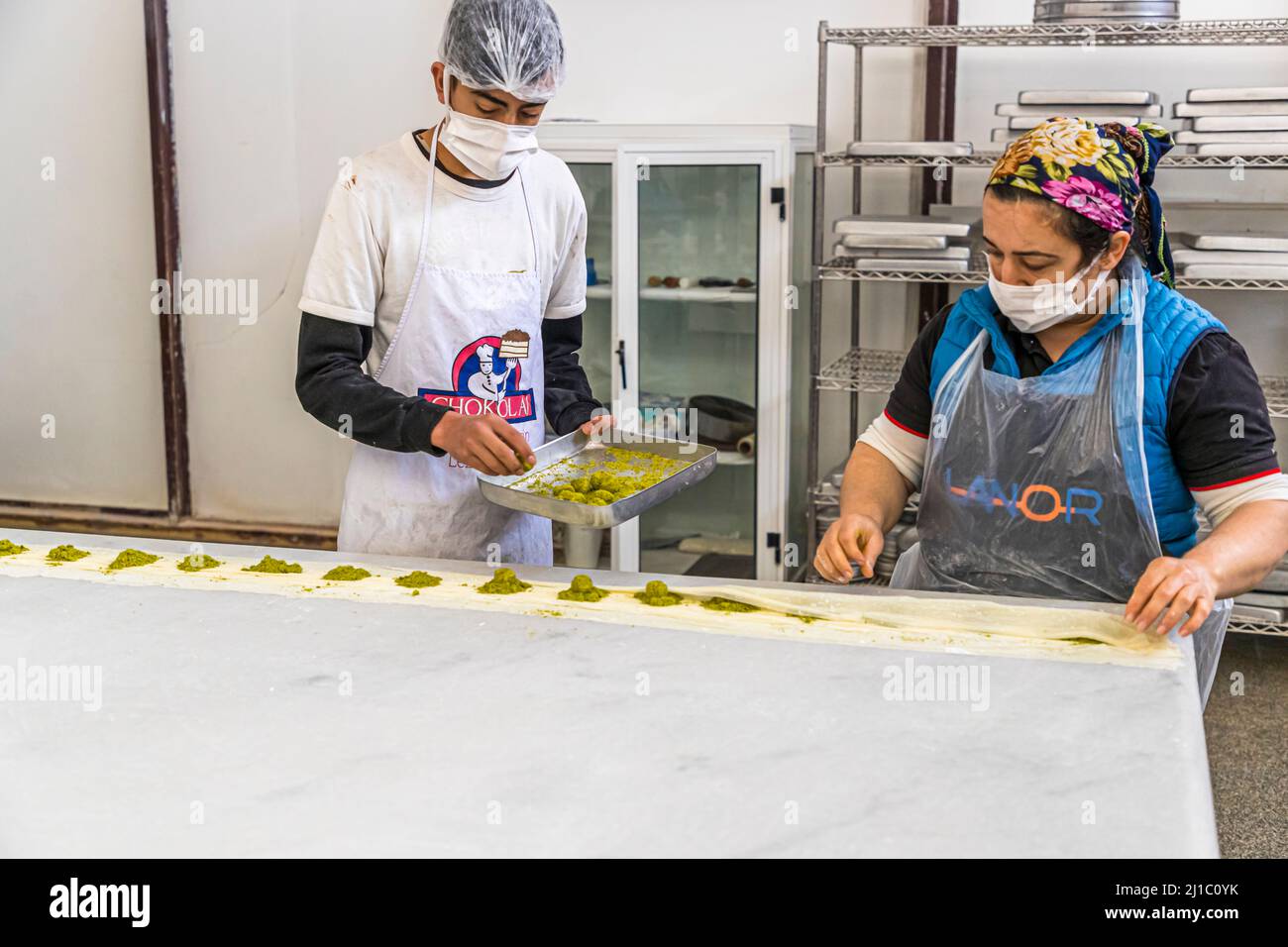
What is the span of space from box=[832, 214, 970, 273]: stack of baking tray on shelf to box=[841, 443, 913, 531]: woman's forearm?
1418mm

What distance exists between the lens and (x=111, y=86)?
4.21m

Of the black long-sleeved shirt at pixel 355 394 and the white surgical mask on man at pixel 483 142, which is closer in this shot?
the black long-sleeved shirt at pixel 355 394

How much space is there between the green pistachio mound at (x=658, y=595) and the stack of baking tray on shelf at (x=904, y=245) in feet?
5.74

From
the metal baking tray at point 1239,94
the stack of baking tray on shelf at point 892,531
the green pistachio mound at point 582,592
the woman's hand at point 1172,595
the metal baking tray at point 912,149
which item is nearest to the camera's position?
the woman's hand at point 1172,595

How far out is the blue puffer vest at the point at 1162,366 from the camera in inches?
63.1

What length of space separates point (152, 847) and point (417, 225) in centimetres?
111

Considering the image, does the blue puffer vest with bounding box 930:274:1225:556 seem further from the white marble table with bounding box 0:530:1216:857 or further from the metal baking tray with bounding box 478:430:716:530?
the metal baking tray with bounding box 478:430:716:530

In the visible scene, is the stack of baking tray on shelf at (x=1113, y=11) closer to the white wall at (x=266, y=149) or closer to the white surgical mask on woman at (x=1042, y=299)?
the white wall at (x=266, y=149)

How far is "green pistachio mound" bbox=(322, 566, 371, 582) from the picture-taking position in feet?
5.73

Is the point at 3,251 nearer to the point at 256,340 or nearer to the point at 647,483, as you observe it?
the point at 256,340

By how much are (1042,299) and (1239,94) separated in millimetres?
1676

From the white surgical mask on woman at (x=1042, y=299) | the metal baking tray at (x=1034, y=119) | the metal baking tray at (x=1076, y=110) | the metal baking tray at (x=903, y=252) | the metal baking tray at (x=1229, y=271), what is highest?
the metal baking tray at (x=1076, y=110)

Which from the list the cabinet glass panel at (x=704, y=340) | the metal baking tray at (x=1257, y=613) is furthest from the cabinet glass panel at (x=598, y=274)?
the metal baking tray at (x=1257, y=613)

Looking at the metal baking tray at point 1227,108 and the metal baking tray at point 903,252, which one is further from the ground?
the metal baking tray at point 1227,108
